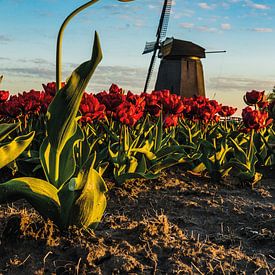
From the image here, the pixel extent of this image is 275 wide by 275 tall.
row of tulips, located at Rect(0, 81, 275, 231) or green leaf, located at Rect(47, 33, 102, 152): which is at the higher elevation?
green leaf, located at Rect(47, 33, 102, 152)

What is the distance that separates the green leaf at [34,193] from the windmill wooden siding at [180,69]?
24738mm

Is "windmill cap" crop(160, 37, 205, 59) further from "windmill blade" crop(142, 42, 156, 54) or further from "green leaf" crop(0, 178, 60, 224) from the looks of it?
"green leaf" crop(0, 178, 60, 224)

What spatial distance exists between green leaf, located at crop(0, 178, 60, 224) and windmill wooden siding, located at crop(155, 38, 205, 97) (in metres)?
24.7

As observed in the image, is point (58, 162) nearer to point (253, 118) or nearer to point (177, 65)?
point (253, 118)

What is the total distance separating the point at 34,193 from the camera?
2.47m

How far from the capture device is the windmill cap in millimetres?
27859

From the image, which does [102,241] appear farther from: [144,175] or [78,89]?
[144,175]

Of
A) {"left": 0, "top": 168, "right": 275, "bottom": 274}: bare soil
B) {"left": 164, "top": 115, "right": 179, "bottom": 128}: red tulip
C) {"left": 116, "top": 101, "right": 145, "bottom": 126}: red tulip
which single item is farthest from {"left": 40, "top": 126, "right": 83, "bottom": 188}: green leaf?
{"left": 164, "top": 115, "right": 179, "bottom": 128}: red tulip

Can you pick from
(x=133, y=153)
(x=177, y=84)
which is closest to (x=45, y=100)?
(x=133, y=153)

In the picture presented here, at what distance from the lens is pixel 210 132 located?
22.0 feet

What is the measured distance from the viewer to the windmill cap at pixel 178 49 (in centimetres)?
2786

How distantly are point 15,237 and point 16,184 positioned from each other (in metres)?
0.32

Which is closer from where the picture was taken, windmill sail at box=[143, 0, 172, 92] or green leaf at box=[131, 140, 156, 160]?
green leaf at box=[131, 140, 156, 160]

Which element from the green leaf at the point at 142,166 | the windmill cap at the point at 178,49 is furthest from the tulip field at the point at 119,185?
the windmill cap at the point at 178,49
